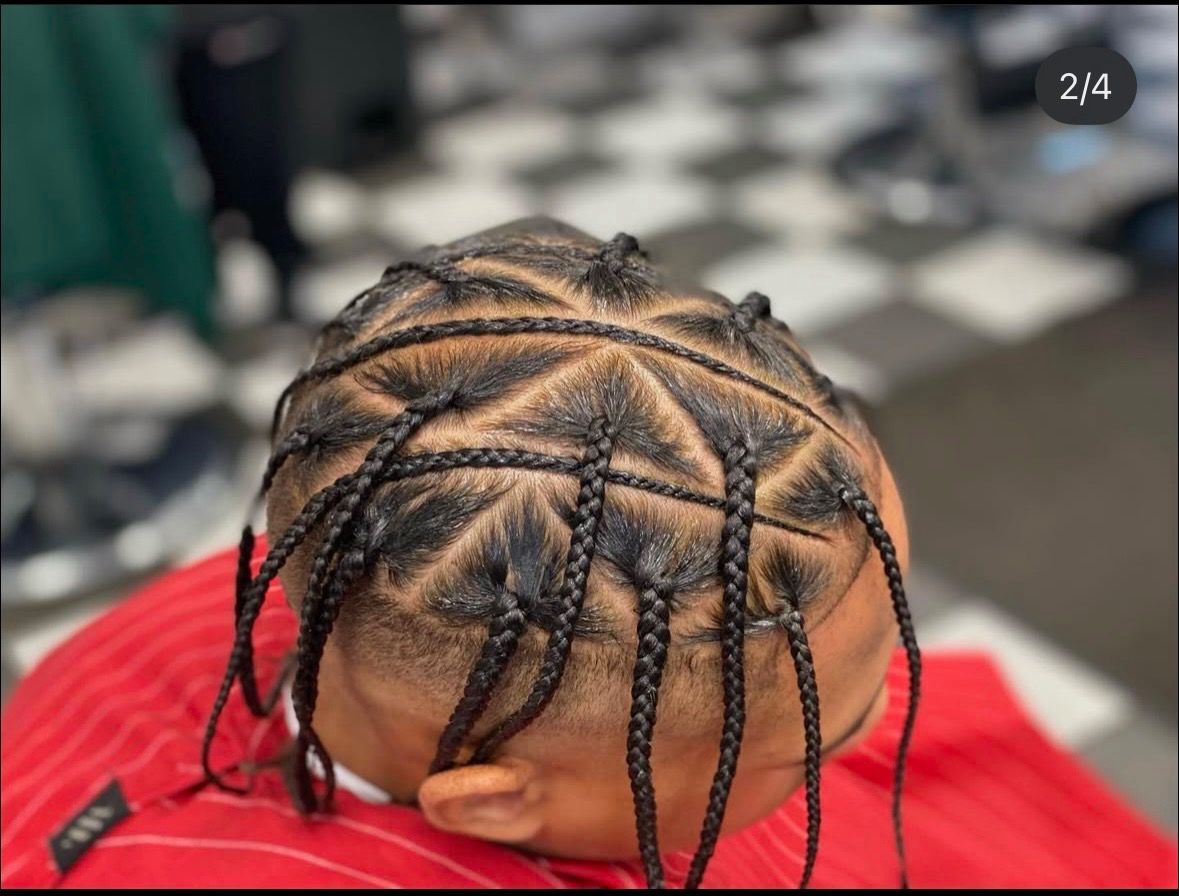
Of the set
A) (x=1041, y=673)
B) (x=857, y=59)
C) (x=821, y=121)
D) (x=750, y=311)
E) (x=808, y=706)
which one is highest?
(x=857, y=59)

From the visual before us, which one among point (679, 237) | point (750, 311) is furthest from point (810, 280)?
point (750, 311)

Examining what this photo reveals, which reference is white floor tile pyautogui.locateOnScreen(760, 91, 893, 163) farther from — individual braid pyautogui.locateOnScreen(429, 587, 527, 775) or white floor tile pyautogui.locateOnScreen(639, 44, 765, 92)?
individual braid pyautogui.locateOnScreen(429, 587, 527, 775)

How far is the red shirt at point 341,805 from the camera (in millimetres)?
778

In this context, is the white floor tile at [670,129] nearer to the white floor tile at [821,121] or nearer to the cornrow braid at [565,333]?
the white floor tile at [821,121]

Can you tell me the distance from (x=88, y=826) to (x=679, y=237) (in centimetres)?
222

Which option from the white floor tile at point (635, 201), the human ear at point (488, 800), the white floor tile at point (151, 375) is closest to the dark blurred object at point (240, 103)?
the white floor tile at point (151, 375)

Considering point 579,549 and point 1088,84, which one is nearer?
point 579,549

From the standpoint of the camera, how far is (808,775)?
71cm

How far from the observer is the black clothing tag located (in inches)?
31.5

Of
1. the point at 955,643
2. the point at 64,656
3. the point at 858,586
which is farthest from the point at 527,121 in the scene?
the point at 858,586

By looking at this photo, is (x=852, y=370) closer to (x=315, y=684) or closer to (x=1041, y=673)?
(x=1041, y=673)

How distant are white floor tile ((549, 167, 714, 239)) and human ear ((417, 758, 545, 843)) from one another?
2.21 m

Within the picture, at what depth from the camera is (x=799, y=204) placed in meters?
2.95

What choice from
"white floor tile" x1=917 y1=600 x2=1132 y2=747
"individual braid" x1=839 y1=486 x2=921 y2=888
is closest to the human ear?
"individual braid" x1=839 y1=486 x2=921 y2=888
